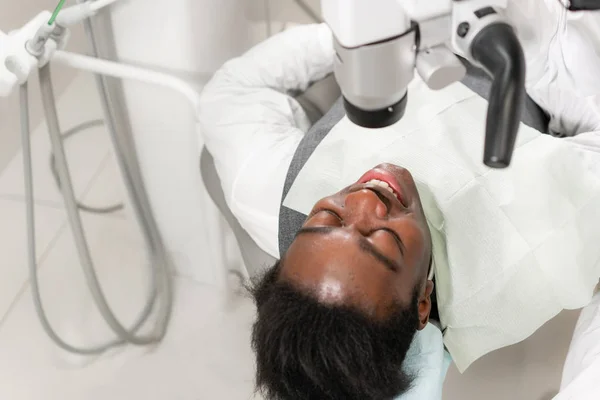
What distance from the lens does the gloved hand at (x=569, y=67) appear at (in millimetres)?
829

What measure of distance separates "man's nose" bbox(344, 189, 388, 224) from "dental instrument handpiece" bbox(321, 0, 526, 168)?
32 cm

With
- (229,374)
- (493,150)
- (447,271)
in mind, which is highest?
(493,150)

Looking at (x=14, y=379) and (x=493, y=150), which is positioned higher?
(x=493, y=150)

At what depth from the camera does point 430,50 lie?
43 cm

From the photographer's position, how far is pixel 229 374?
1.29 m

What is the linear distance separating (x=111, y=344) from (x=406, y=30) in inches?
43.8

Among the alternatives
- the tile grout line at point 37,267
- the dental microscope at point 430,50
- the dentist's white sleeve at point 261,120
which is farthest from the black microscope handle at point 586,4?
the tile grout line at point 37,267

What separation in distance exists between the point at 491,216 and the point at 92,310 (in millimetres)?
906

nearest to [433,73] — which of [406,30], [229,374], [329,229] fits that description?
[406,30]

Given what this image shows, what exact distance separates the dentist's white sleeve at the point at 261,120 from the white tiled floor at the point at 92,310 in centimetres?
41

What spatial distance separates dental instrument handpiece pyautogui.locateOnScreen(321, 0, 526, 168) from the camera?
1.28ft

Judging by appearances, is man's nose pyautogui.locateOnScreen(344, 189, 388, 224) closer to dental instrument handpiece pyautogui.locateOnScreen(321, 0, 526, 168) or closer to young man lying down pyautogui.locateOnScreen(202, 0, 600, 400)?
young man lying down pyautogui.locateOnScreen(202, 0, 600, 400)

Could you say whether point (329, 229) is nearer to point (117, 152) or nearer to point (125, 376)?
point (117, 152)

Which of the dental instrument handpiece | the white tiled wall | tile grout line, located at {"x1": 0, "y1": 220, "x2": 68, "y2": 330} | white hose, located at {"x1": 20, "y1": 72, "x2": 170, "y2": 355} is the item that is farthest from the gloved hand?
tile grout line, located at {"x1": 0, "y1": 220, "x2": 68, "y2": 330}
